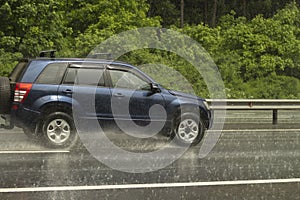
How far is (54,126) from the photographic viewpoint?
30.9 feet

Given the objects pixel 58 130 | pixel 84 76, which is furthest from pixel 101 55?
pixel 58 130

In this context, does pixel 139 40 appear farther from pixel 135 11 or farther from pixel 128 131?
pixel 128 131

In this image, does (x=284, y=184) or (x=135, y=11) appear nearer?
(x=284, y=184)

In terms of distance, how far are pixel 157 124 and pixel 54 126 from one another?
6.64ft

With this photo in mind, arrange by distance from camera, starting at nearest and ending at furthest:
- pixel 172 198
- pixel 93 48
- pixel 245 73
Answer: pixel 172 198, pixel 93 48, pixel 245 73

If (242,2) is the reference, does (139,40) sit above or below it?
below

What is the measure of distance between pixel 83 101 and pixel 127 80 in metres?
0.99

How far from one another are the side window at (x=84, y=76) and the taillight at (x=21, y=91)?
720 millimetres

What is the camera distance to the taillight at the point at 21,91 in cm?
923

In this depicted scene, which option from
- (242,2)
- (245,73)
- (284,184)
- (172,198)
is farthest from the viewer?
(242,2)

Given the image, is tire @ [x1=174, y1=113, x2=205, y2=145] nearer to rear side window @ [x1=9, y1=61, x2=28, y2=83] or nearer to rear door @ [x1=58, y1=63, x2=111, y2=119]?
rear door @ [x1=58, y1=63, x2=111, y2=119]

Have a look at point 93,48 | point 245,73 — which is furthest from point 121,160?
point 245,73

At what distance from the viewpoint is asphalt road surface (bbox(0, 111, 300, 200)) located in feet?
19.9

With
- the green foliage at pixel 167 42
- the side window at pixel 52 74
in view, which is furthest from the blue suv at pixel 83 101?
the green foliage at pixel 167 42
